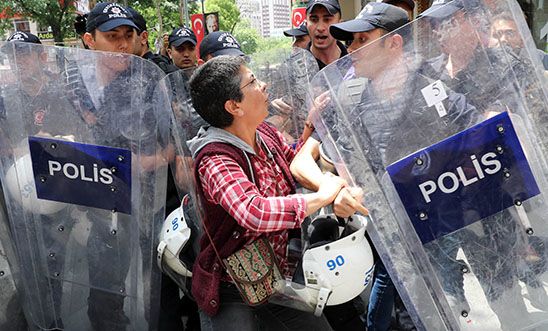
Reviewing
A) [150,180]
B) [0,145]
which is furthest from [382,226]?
[0,145]

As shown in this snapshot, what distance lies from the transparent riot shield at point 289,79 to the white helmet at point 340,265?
0.72m

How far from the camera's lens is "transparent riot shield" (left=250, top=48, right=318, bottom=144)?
2.45 metres

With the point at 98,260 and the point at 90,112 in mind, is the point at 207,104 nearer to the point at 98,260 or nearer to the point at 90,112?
the point at 90,112

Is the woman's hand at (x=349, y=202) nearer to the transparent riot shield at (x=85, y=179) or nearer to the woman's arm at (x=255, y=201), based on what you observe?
the woman's arm at (x=255, y=201)

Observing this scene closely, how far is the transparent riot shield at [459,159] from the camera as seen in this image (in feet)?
4.96

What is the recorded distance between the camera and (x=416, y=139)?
61.7 inches

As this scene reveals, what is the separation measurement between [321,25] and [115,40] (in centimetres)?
139

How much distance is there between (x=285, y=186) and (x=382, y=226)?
1.67ft

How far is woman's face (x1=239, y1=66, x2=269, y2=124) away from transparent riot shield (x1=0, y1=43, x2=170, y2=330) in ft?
1.27

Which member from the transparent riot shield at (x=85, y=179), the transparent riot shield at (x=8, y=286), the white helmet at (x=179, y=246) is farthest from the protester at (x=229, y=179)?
the transparent riot shield at (x=8, y=286)

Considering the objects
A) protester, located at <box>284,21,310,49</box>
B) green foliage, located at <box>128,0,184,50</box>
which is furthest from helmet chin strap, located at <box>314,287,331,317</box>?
green foliage, located at <box>128,0,184,50</box>

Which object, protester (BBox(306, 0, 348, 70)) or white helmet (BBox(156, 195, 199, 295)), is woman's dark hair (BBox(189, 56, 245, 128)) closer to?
white helmet (BBox(156, 195, 199, 295))

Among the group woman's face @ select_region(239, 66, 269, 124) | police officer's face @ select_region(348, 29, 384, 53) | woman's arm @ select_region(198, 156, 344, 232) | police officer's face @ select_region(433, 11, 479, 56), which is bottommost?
woman's arm @ select_region(198, 156, 344, 232)

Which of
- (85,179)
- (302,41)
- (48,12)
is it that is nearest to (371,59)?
(85,179)
